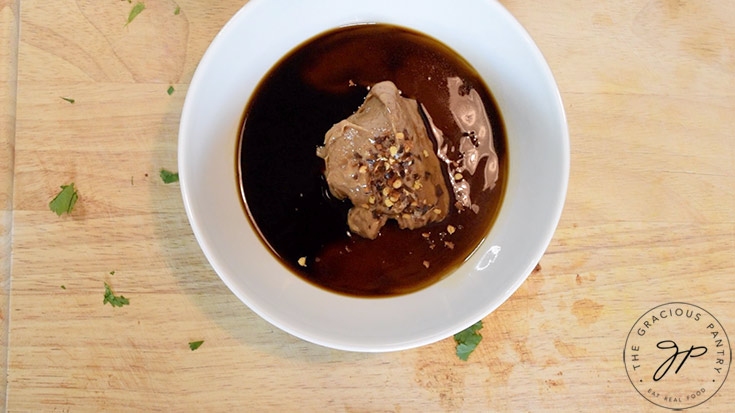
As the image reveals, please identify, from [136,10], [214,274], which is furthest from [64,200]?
[136,10]

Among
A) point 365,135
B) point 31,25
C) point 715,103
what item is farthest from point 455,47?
point 31,25

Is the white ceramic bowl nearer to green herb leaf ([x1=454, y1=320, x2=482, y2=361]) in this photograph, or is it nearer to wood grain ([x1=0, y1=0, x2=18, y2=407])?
green herb leaf ([x1=454, y1=320, x2=482, y2=361])

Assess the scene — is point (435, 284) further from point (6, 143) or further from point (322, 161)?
point (6, 143)

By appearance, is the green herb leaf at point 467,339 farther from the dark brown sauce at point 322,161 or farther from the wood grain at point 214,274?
the dark brown sauce at point 322,161

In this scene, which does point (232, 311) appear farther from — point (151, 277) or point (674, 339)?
point (674, 339)

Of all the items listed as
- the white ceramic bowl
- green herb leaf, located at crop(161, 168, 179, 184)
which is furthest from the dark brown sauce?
green herb leaf, located at crop(161, 168, 179, 184)

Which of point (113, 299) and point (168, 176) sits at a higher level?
point (168, 176)
